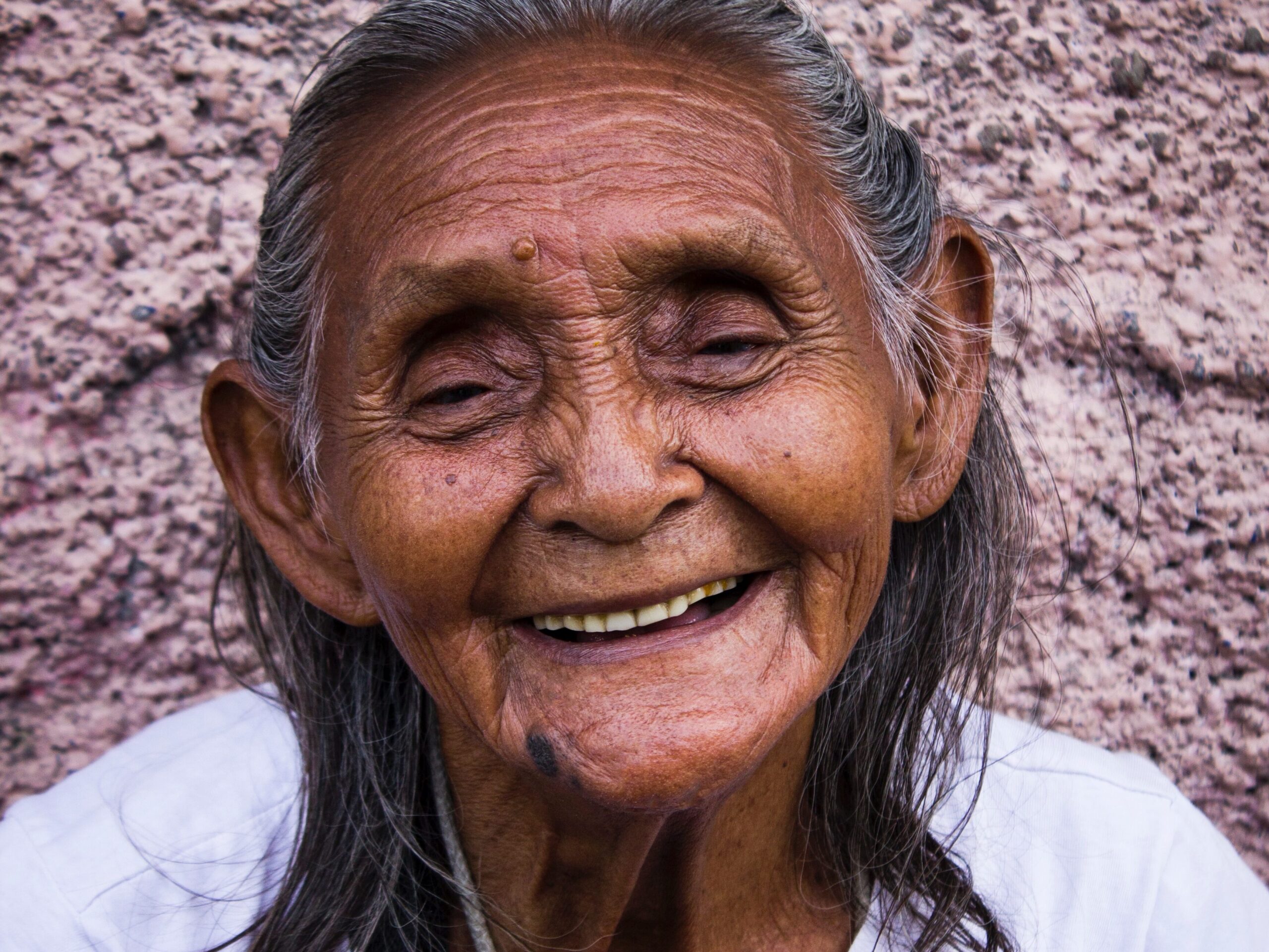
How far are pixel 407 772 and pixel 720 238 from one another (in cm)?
109

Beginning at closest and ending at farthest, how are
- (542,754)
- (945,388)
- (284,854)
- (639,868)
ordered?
1. (542,754)
2. (639,868)
3. (945,388)
4. (284,854)

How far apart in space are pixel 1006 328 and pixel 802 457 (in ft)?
4.00

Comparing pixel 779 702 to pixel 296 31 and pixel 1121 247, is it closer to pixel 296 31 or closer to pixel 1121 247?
pixel 1121 247

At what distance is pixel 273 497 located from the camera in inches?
75.2

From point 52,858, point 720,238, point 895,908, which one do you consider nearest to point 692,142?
point 720,238

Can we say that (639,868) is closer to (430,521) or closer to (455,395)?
(430,521)

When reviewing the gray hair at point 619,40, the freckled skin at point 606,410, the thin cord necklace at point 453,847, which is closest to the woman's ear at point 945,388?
the gray hair at point 619,40

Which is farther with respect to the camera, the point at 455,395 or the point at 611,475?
the point at 455,395

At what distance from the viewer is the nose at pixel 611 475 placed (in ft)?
4.62

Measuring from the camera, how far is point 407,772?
202 centimetres

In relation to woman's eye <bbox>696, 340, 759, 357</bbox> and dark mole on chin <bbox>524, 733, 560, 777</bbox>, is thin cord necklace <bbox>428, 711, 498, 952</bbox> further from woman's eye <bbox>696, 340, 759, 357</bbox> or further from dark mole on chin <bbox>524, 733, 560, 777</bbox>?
woman's eye <bbox>696, 340, 759, 357</bbox>

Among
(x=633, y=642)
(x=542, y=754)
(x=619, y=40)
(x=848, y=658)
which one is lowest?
Answer: (x=848, y=658)

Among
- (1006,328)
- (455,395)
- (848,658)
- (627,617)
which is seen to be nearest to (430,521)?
(455,395)

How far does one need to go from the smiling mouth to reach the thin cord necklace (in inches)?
19.1
